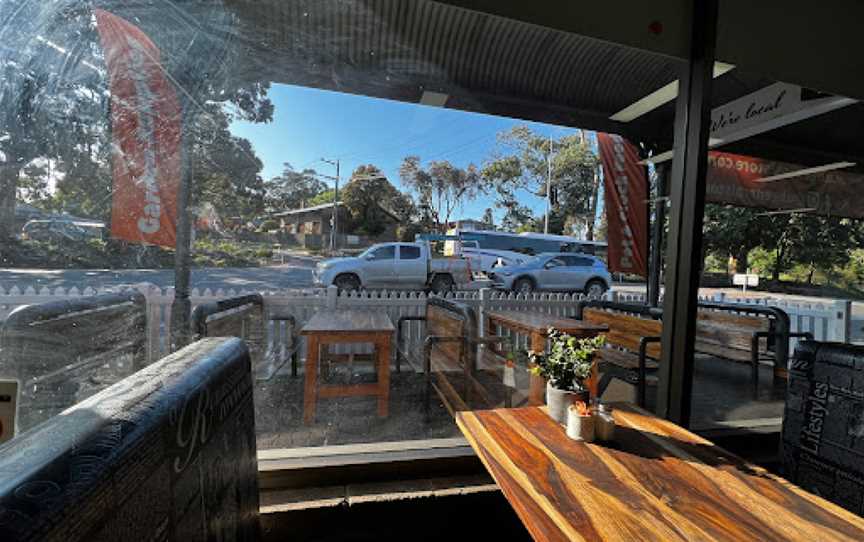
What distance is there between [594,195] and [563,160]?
454 millimetres

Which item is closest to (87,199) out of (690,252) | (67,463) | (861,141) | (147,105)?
(147,105)

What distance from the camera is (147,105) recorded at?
142 centimetres

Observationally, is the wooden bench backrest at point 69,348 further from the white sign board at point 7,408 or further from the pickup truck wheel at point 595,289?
the pickup truck wheel at point 595,289

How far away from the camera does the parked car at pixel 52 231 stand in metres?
1.16

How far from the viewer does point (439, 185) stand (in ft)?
7.04

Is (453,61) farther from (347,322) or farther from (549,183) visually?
(347,322)

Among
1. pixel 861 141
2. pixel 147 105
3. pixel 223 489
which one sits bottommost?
pixel 223 489

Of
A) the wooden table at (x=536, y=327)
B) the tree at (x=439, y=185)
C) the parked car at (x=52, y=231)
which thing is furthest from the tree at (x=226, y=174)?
the wooden table at (x=536, y=327)

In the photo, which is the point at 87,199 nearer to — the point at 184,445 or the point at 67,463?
the point at 184,445

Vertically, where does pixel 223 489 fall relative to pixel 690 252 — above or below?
below

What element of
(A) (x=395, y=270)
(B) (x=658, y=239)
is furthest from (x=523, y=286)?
(A) (x=395, y=270)

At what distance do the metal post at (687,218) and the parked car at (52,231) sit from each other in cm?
217

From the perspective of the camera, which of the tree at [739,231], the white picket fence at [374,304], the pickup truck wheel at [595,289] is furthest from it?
the pickup truck wheel at [595,289]

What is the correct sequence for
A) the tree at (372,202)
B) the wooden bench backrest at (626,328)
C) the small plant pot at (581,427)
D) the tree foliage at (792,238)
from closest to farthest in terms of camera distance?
→ the small plant pot at (581,427) → the tree at (372,202) → the wooden bench backrest at (626,328) → the tree foliage at (792,238)
